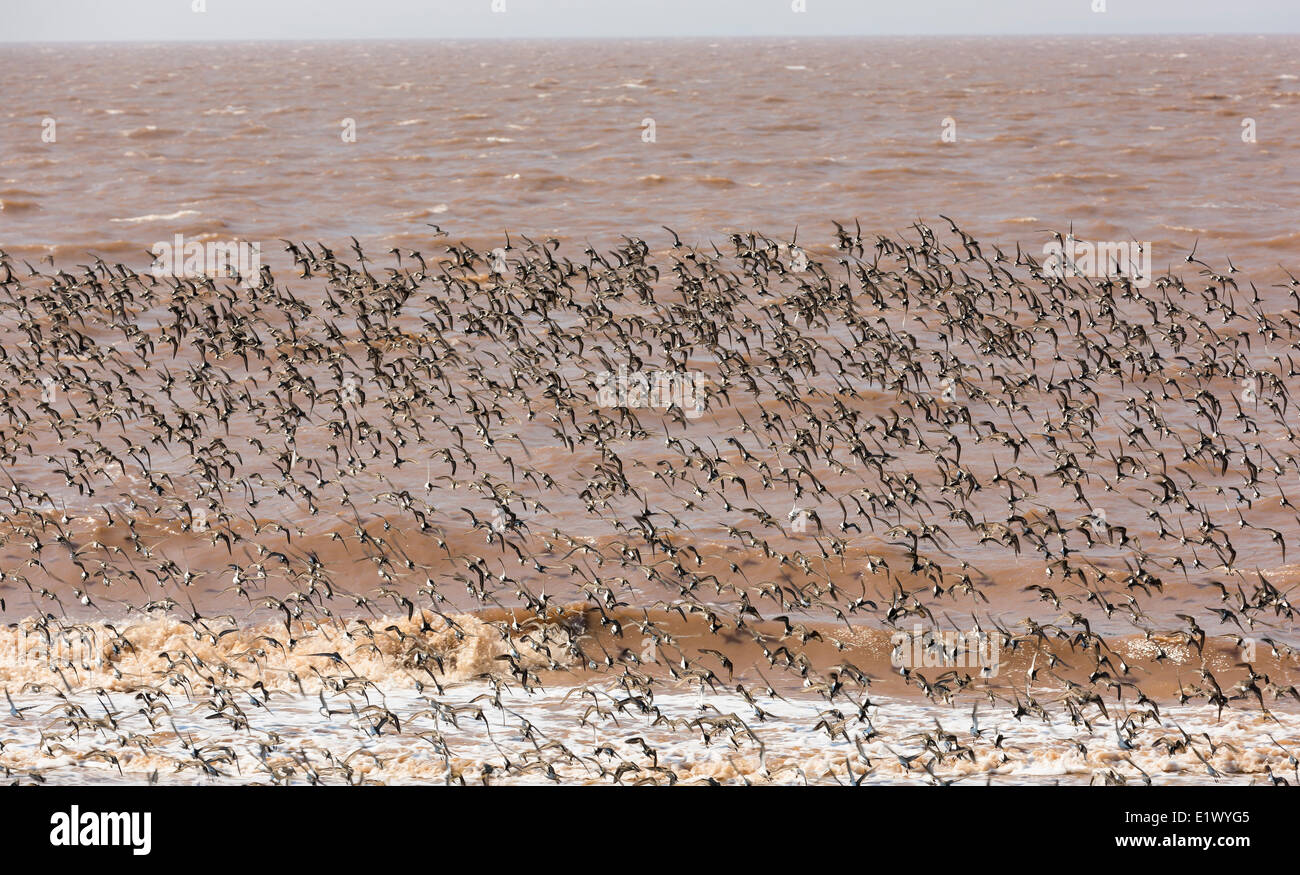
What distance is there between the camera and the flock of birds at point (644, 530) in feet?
40.8

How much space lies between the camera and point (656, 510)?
58.4 ft

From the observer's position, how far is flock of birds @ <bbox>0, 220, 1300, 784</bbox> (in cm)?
1242

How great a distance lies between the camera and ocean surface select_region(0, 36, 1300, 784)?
1243 centimetres

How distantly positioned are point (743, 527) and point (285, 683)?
597 cm

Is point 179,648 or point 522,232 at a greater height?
point 522,232

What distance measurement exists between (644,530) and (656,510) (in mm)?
1560

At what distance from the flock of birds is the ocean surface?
6 cm

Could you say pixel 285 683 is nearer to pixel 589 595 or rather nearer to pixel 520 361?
pixel 589 595

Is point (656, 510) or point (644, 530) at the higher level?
point (644, 530)

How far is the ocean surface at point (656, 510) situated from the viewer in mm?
12430

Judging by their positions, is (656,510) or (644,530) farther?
(656,510)

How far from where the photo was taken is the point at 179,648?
1432cm

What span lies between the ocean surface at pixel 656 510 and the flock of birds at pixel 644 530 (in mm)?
63

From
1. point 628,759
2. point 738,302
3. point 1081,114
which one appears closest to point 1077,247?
point 738,302
